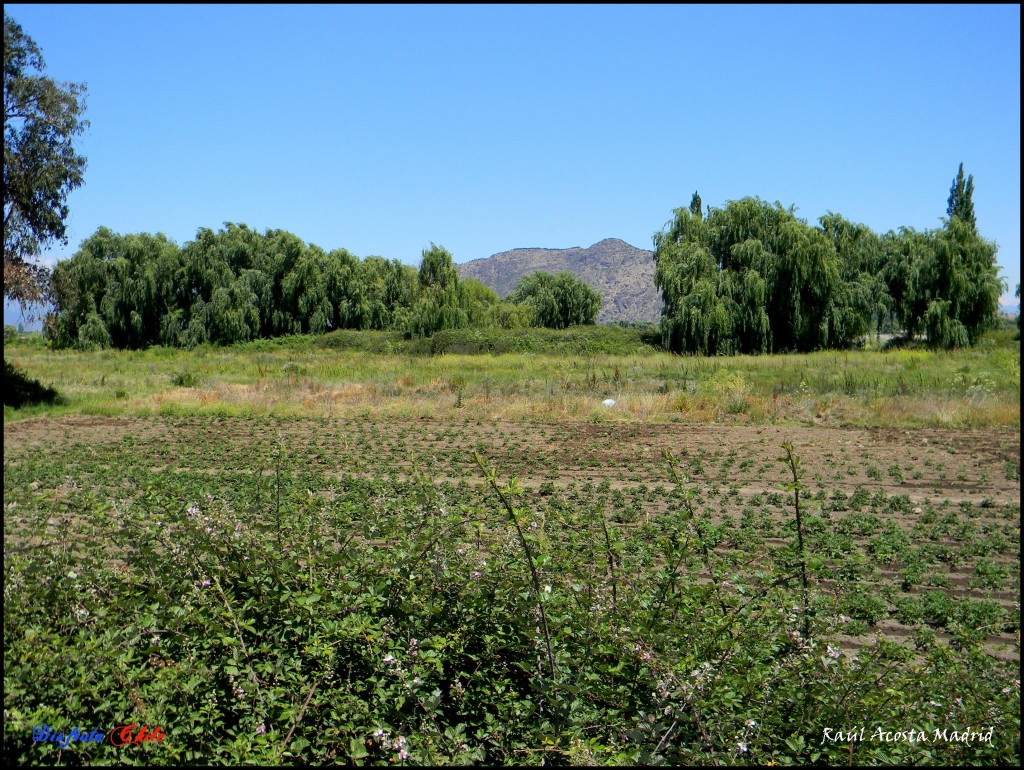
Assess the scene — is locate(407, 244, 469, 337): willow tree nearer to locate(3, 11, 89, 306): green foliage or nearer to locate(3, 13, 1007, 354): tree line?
locate(3, 13, 1007, 354): tree line

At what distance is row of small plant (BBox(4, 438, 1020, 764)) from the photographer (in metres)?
3.19

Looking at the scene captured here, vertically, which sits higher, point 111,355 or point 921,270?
point 921,270

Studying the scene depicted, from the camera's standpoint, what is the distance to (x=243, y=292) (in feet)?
156

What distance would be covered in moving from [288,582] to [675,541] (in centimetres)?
190

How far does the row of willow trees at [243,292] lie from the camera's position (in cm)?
4519

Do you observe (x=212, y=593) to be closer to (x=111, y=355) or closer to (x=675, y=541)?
(x=675, y=541)

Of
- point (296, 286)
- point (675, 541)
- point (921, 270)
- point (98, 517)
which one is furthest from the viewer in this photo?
point (296, 286)

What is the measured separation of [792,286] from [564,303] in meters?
32.0

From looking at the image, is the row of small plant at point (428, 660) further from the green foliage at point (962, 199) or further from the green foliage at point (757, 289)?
the green foliage at point (962, 199)

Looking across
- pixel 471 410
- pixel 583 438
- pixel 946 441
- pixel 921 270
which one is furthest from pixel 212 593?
pixel 921 270

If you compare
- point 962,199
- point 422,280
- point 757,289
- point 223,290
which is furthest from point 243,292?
point 962,199

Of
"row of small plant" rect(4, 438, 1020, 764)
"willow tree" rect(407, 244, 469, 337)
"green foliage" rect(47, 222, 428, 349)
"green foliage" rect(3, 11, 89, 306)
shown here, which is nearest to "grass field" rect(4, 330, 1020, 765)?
"row of small plant" rect(4, 438, 1020, 764)

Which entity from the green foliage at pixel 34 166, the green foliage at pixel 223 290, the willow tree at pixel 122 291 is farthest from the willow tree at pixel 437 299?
the green foliage at pixel 34 166

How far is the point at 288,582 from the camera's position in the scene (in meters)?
3.88
